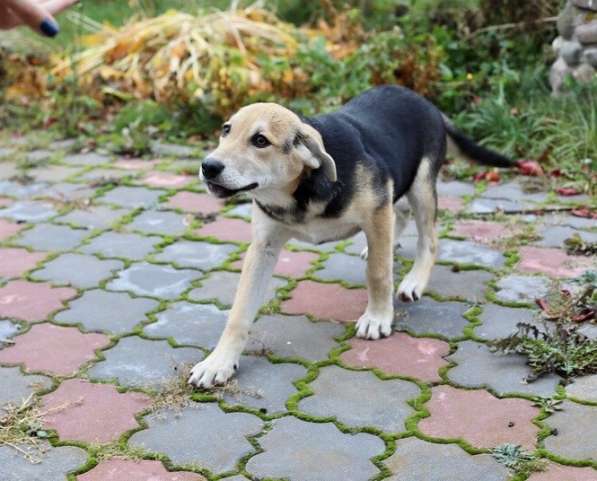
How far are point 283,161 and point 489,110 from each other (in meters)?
3.69

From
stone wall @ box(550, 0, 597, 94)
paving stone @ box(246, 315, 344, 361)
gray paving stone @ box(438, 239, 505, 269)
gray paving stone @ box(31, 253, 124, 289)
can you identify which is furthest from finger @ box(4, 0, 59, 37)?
stone wall @ box(550, 0, 597, 94)

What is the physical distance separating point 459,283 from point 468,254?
432 millimetres

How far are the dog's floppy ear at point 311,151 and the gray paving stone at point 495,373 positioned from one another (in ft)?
3.26

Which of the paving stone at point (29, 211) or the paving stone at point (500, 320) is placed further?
the paving stone at point (29, 211)

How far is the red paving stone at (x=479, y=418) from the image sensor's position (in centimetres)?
355

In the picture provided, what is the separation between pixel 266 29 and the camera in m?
9.66

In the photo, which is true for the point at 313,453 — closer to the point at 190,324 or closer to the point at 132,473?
the point at 132,473

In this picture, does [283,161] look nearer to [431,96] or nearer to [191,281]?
[191,281]

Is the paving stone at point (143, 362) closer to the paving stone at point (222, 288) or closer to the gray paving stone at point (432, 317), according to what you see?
the paving stone at point (222, 288)

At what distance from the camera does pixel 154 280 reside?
17.3 feet

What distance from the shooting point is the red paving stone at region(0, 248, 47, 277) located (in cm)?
543

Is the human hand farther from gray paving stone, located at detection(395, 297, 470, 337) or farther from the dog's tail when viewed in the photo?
the dog's tail

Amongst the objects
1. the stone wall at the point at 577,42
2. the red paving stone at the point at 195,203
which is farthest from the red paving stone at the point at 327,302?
the stone wall at the point at 577,42

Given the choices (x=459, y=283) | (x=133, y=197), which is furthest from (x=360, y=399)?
(x=133, y=197)
